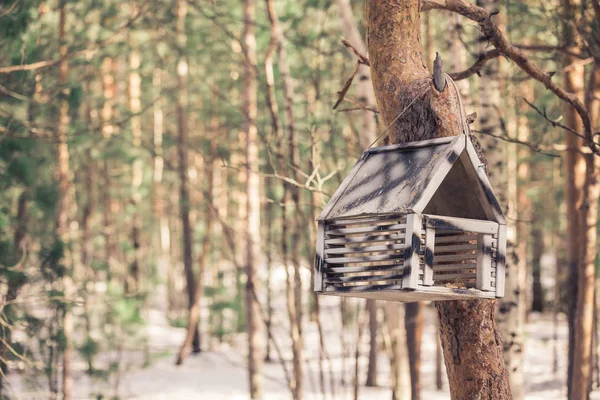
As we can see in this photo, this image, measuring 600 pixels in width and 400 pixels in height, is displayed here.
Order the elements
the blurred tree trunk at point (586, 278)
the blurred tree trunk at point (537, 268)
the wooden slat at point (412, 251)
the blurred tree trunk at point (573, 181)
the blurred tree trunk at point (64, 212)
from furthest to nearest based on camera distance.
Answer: the blurred tree trunk at point (537, 268), the blurred tree trunk at point (64, 212), the blurred tree trunk at point (573, 181), the blurred tree trunk at point (586, 278), the wooden slat at point (412, 251)

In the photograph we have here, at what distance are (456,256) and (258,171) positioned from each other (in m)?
4.97

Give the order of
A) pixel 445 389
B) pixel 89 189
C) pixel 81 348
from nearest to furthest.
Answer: pixel 81 348
pixel 445 389
pixel 89 189

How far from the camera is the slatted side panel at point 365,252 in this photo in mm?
2906

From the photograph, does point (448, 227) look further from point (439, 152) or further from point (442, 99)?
point (442, 99)

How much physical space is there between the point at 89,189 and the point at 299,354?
12.4 meters

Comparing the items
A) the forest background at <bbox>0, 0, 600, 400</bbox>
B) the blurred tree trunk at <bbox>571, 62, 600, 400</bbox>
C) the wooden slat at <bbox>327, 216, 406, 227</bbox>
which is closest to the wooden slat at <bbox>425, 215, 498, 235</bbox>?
the wooden slat at <bbox>327, 216, 406, 227</bbox>

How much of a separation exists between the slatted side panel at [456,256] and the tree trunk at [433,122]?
0.16 meters

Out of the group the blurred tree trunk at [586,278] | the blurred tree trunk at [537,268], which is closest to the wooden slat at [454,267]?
the blurred tree trunk at [586,278]

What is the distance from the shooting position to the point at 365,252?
9.86ft

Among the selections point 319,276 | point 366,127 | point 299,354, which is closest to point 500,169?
point 366,127

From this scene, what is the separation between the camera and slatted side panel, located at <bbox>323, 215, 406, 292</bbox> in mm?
2906

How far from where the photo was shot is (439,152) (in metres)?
2.99

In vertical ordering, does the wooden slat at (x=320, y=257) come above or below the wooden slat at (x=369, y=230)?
below

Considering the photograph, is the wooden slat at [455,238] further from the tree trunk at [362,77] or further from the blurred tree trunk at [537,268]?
the blurred tree trunk at [537,268]
